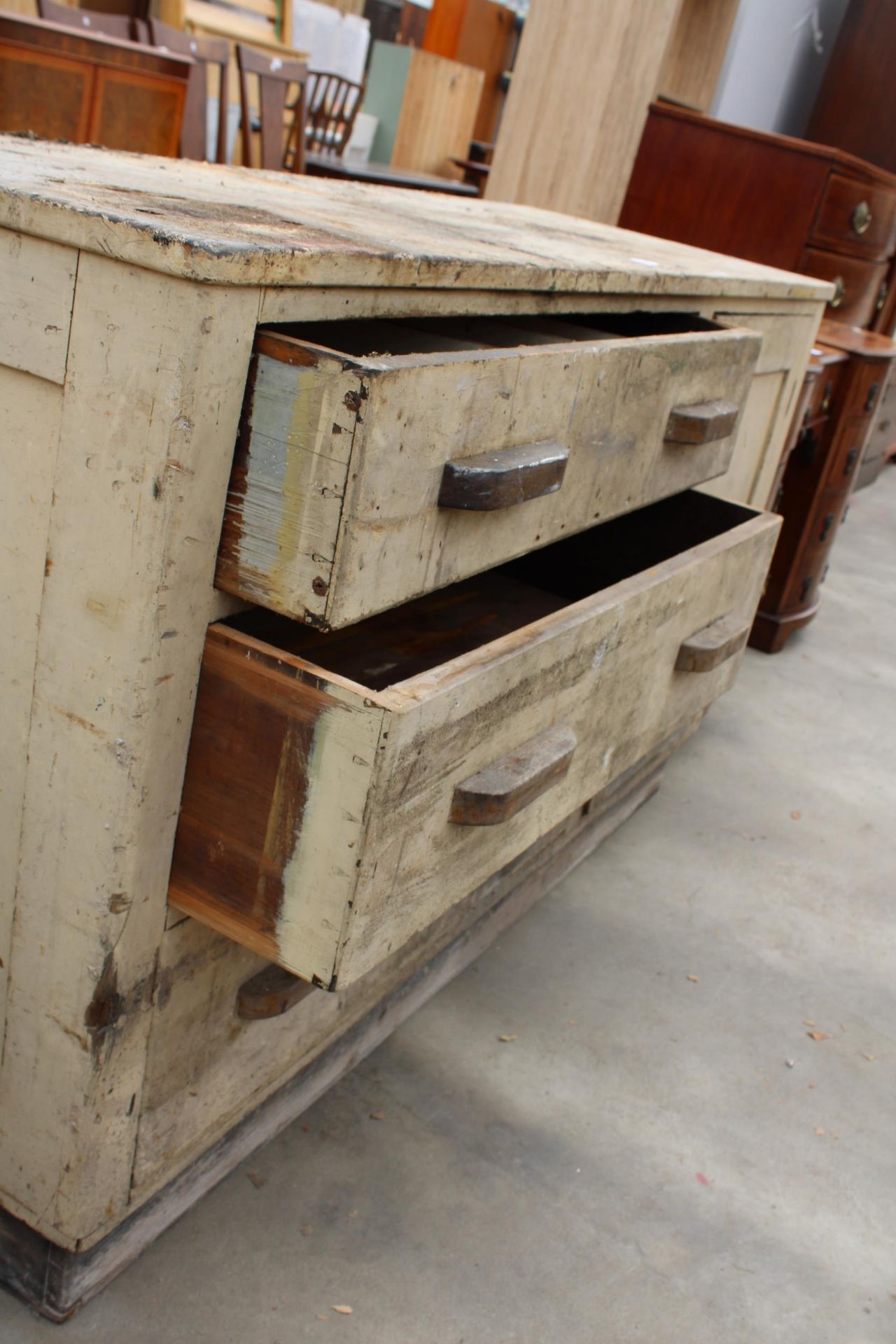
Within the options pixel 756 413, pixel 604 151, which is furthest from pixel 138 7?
pixel 756 413

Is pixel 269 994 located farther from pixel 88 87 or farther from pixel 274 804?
pixel 88 87

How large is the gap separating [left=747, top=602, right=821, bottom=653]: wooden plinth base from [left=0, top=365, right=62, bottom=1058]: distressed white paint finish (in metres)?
1.93

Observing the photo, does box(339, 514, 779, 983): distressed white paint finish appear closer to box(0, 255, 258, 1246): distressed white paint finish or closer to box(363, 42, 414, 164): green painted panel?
box(0, 255, 258, 1246): distressed white paint finish

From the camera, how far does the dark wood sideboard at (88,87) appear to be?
2.27m

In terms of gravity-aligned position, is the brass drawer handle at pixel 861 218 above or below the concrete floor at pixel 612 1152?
above

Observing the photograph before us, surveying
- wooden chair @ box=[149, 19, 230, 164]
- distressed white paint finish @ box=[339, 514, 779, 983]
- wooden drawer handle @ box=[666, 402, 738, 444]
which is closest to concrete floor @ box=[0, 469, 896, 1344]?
distressed white paint finish @ box=[339, 514, 779, 983]

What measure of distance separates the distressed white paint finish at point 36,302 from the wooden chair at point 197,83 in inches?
86.3

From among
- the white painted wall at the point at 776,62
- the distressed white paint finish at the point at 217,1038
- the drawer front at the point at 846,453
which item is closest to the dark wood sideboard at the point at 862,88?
the white painted wall at the point at 776,62

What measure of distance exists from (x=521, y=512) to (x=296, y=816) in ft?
0.99

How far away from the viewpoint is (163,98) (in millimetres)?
2600

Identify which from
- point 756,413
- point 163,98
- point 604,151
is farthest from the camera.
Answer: point 163,98

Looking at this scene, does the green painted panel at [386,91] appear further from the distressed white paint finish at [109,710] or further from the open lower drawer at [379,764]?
the distressed white paint finish at [109,710]

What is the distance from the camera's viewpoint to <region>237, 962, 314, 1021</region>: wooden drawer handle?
2.78 feet

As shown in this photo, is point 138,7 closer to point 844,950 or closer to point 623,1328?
point 844,950
